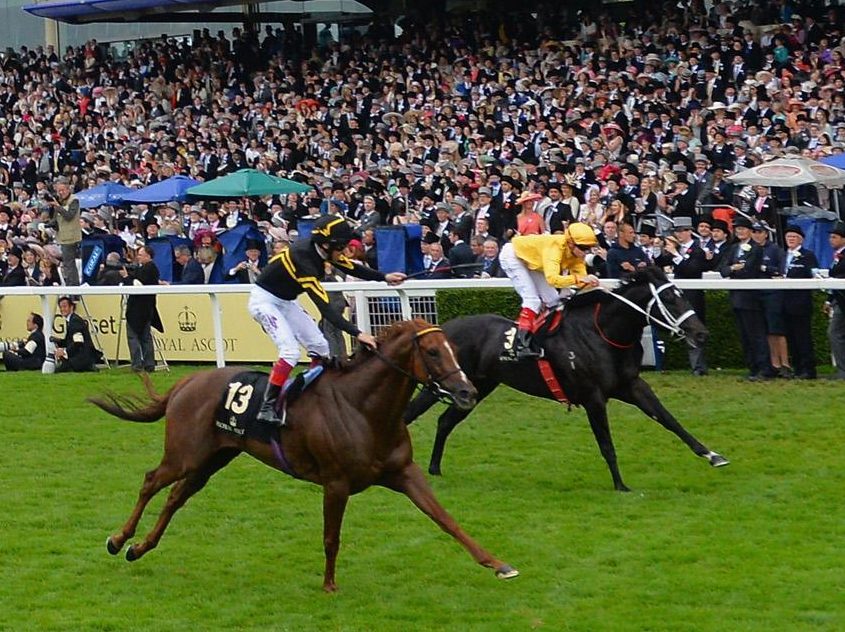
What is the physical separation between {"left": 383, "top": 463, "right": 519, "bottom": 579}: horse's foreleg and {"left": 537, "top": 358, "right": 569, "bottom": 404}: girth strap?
2814 mm

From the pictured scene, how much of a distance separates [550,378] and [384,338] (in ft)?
9.00

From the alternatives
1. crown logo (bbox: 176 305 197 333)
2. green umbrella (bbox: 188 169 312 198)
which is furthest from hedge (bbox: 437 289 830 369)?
green umbrella (bbox: 188 169 312 198)

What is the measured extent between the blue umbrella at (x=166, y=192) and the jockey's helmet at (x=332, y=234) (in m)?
13.8

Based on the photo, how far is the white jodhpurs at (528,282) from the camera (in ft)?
34.3

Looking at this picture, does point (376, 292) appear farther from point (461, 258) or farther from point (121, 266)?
point (121, 266)

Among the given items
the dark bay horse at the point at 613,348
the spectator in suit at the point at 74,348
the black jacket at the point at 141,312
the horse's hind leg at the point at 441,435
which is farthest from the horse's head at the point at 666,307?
the spectator in suit at the point at 74,348

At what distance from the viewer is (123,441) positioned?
11750mm

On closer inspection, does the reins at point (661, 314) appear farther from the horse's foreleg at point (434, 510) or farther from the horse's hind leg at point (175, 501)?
the horse's hind leg at point (175, 501)

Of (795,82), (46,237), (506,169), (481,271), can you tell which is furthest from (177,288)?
(795,82)

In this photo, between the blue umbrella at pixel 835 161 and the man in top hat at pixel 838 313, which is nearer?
the man in top hat at pixel 838 313

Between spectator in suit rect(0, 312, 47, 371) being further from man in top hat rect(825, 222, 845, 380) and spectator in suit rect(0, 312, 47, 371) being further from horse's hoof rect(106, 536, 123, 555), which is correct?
horse's hoof rect(106, 536, 123, 555)

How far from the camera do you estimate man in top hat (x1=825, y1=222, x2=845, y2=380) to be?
12570mm

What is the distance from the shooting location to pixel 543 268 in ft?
33.7

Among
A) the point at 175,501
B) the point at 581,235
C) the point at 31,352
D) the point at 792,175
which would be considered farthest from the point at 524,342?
the point at 31,352
